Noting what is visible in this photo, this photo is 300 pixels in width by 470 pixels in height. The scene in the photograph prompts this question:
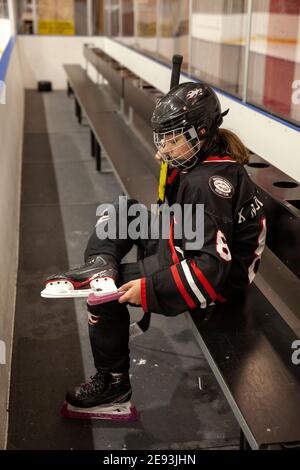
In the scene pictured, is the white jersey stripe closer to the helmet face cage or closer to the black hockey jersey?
the black hockey jersey

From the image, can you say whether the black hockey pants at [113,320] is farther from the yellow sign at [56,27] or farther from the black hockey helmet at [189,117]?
the yellow sign at [56,27]

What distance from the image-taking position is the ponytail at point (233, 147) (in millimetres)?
1918

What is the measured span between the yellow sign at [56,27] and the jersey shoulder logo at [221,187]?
30.6 feet

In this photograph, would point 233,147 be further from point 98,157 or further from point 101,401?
point 98,157

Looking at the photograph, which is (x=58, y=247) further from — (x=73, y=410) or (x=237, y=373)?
(x=237, y=373)

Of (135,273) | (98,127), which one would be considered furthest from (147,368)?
(98,127)

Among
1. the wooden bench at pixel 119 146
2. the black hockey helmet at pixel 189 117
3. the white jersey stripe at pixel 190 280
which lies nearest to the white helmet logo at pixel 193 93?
the black hockey helmet at pixel 189 117

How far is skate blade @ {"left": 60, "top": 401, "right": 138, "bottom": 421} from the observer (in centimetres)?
217

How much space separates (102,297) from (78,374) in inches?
28.6

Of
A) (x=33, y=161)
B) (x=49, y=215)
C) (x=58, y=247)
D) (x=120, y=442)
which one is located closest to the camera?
(x=120, y=442)

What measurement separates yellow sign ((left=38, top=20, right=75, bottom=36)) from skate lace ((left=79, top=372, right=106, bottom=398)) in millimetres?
9147

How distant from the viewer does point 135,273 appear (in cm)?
209

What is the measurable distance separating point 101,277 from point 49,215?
8.31 feet

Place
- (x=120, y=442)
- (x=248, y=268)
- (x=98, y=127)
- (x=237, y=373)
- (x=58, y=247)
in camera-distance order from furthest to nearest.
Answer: (x=98, y=127) < (x=58, y=247) < (x=120, y=442) < (x=248, y=268) < (x=237, y=373)
